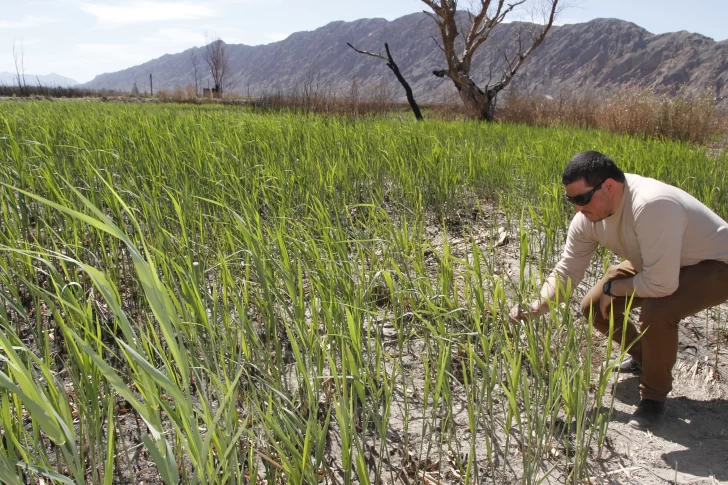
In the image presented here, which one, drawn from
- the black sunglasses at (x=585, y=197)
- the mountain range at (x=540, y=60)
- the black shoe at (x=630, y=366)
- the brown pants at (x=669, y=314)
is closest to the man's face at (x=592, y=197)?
the black sunglasses at (x=585, y=197)

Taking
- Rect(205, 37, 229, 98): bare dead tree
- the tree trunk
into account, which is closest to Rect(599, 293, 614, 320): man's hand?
the tree trunk

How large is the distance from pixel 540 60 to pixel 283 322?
104829mm

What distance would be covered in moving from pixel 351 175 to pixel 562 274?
1.92m

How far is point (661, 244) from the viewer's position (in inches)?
82.3

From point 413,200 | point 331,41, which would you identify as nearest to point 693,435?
point 413,200

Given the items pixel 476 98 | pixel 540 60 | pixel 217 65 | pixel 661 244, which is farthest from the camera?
pixel 540 60

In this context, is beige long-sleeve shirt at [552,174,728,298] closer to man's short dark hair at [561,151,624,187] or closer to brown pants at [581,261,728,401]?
brown pants at [581,261,728,401]

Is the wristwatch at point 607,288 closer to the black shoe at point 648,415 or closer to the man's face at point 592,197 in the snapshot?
the man's face at point 592,197

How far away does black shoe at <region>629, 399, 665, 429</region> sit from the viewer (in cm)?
208

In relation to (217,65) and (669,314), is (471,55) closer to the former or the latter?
(669,314)

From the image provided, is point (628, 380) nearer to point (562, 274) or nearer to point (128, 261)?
point (562, 274)

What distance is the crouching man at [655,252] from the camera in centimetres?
210

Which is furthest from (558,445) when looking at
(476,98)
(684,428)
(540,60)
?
(540,60)

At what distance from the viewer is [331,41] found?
164 meters
